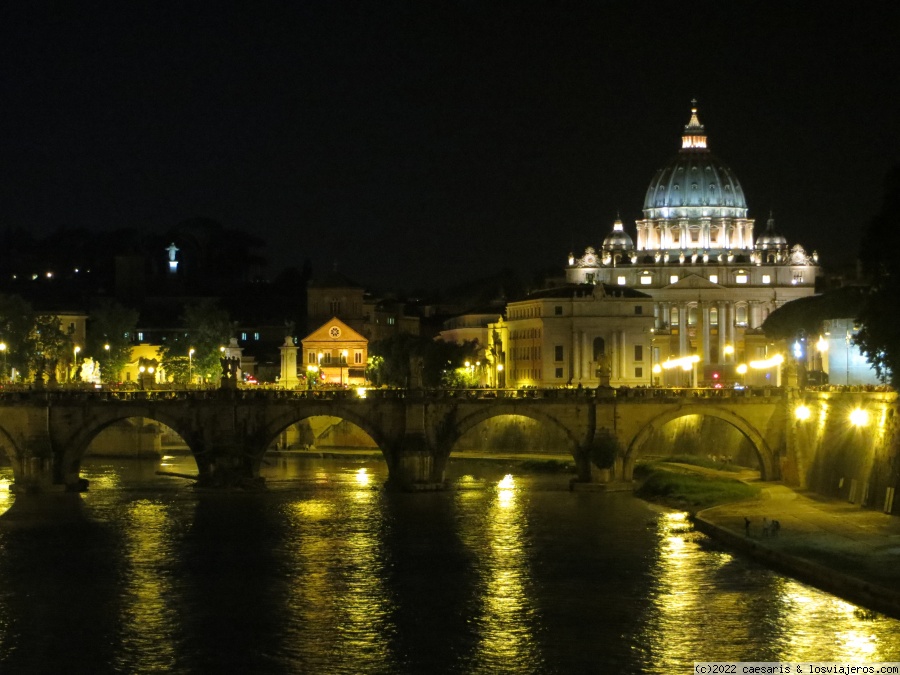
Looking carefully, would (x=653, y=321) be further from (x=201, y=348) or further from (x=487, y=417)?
(x=487, y=417)

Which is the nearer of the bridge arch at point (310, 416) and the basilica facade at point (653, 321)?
the bridge arch at point (310, 416)

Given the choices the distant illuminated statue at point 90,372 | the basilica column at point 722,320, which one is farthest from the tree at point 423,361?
the basilica column at point 722,320

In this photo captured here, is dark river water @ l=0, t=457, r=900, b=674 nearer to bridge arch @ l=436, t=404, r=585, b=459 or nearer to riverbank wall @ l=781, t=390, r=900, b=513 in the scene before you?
bridge arch @ l=436, t=404, r=585, b=459

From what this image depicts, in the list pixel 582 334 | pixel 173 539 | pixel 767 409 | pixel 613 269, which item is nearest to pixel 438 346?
pixel 582 334

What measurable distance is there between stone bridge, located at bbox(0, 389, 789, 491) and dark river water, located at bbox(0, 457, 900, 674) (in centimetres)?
358

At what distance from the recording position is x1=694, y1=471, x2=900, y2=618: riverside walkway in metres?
52.7

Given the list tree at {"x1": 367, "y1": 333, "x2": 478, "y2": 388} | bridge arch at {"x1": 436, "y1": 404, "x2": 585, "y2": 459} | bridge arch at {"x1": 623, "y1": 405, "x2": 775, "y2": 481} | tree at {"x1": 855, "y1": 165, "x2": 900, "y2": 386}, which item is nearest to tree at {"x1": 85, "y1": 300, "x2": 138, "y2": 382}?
tree at {"x1": 367, "y1": 333, "x2": 478, "y2": 388}

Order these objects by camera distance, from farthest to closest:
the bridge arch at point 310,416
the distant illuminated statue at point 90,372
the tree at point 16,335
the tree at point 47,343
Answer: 1. the distant illuminated statue at point 90,372
2. the tree at point 47,343
3. the tree at point 16,335
4. the bridge arch at point 310,416

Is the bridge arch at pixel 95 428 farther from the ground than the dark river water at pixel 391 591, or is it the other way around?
the bridge arch at pixel 95 428

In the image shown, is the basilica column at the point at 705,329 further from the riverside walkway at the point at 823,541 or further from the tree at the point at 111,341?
the riverside walkway at the point at 823,541

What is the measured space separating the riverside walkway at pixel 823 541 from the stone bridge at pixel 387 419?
28.4 feet

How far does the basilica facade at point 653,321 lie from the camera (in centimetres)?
15250

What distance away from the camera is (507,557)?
63.8 m

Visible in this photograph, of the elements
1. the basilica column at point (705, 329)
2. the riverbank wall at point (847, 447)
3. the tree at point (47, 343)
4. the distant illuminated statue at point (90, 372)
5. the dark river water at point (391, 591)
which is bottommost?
the dark river water at point (391, 591)
